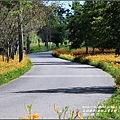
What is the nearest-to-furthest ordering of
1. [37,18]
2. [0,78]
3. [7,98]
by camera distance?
[7,98] < [0,78] < [37,18]

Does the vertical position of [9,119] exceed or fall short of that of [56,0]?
it falls short

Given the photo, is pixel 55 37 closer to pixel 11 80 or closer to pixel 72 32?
pixel 72 32

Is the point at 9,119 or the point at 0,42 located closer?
the point at 9,119

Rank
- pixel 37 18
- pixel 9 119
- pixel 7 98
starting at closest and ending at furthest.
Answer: pixel 9 119
pixel 7 98
pixel 37 18

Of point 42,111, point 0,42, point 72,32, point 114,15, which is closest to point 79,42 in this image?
point 72,32

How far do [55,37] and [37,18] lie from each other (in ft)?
230

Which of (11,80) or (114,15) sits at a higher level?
(114,15)

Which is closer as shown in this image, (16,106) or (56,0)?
(16,106)

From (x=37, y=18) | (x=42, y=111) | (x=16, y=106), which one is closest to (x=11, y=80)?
(x=16, y=106)

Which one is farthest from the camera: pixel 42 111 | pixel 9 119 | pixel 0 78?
pixel 0 78

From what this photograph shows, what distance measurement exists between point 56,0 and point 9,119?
86.0 ft

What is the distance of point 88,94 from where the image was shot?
1370 centimetres

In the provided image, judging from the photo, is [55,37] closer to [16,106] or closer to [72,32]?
[72,32]

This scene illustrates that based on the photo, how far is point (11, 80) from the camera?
65.9 feet
